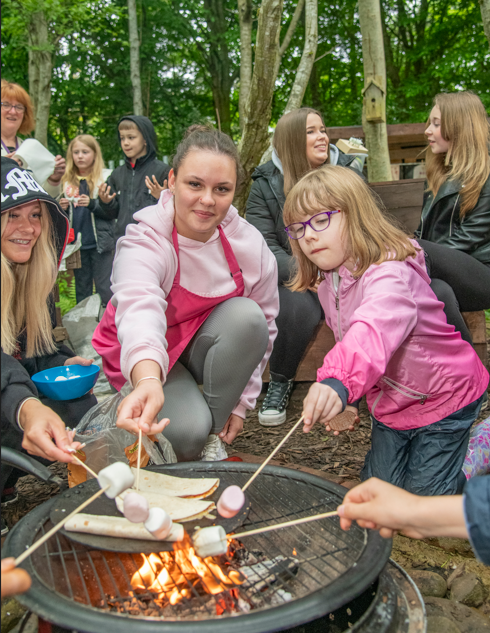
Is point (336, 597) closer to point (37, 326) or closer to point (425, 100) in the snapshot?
point (37, 326)

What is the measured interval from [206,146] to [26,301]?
3.64 ft

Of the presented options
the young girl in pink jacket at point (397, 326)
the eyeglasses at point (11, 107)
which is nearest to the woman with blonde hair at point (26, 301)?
the young girl in pink jacket at point (397, 326)

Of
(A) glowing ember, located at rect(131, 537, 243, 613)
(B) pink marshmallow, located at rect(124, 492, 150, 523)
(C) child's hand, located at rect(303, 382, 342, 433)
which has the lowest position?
(A) glowing ember, located at rect(131, 537, 243, 613)

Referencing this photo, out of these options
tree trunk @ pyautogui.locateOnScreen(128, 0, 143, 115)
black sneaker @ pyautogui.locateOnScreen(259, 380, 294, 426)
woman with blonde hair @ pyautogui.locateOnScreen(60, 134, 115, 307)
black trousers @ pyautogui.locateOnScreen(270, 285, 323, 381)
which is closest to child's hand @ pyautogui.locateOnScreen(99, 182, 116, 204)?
woman with blonde hair @ pyautogui.locateOnScreen(60, 134, 115, 307)

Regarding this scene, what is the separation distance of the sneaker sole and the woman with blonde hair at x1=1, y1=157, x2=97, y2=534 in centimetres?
120

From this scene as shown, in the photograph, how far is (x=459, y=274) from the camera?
126 inches

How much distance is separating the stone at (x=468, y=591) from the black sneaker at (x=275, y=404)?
1664mm

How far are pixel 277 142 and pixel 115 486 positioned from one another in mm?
3203

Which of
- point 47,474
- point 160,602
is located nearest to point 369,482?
point 160,602

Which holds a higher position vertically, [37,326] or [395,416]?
[37,326]

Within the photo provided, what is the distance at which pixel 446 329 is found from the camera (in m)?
2.49

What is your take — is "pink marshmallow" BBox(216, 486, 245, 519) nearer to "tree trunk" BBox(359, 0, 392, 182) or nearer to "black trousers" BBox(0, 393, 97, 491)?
"black trousers" BBox(0, 393, 97, 491)

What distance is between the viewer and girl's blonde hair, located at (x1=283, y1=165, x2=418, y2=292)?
7.65 ft

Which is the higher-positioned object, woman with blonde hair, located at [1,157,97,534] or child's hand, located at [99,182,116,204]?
child's hand, located at [99,182,116,204]
